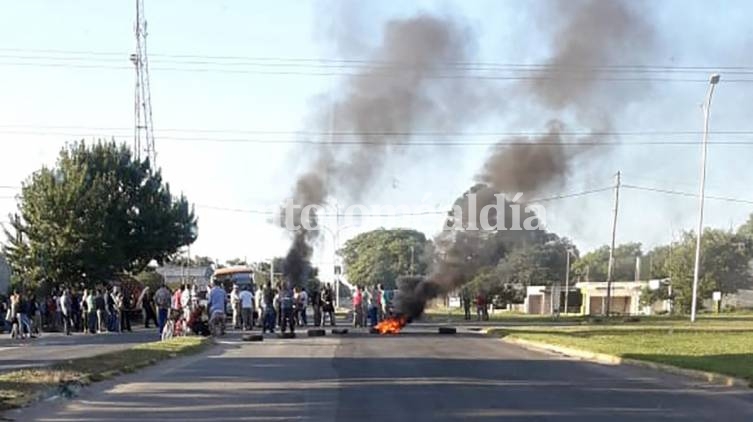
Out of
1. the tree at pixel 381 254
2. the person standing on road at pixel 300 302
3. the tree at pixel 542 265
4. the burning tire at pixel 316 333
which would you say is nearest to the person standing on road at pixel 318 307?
the person standing on road at pixel 300 302

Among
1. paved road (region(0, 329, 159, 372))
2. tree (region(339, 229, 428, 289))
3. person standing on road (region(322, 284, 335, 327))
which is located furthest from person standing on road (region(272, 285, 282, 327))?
tree (region(339, 229, 428, 289))

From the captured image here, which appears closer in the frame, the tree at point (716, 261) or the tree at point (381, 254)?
the tree at point (716, 261)

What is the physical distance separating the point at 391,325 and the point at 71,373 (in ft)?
67.9

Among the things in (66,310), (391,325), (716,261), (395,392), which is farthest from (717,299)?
(395,392)

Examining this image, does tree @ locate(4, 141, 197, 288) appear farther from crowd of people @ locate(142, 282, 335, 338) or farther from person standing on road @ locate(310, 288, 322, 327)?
person standing on road @ locate(310, 288, 322, 327)

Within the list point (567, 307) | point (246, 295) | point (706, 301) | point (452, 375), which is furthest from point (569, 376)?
point (706, 301)

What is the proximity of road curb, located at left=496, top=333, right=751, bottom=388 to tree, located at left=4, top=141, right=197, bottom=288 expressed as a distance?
29055 millimetres

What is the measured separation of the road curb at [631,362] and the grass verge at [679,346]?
0.24 meters

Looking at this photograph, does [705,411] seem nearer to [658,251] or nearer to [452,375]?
[452,375]

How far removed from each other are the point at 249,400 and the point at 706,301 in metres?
88.3

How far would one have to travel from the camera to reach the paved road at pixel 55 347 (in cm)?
2268

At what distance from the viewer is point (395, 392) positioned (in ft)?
52.2

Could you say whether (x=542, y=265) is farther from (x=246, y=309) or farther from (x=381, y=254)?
(x=246, y=309)

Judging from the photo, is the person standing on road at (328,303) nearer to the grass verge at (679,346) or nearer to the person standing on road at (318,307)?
the person standing on road at (318,307)
